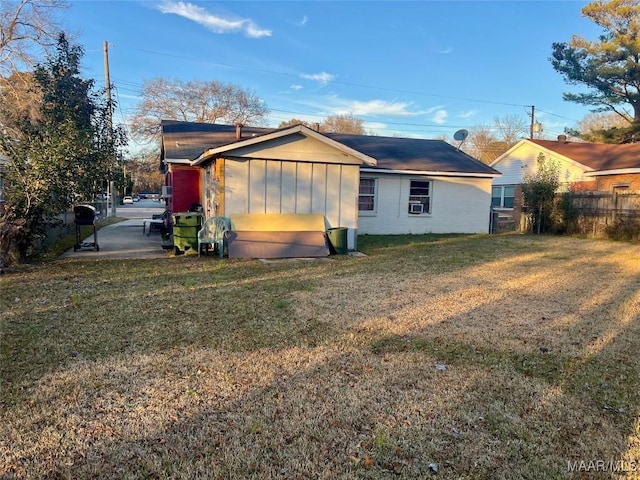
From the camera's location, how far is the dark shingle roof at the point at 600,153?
1892 centimetres

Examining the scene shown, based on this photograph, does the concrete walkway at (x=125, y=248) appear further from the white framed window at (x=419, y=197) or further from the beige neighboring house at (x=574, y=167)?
the beige neighboring house at (x=574, y=167)

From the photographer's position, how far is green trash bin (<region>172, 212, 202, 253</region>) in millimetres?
9781

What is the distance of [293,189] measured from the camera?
10.3m

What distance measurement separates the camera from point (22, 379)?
3.34 m

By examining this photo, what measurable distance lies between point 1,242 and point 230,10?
1143cm

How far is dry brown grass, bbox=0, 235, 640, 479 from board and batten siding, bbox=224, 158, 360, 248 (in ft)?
11.3

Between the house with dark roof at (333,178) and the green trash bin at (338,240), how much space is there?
40 centimetres

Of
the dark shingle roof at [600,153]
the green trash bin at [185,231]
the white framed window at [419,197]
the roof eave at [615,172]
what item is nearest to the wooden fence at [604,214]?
the roof eave at [615,172]

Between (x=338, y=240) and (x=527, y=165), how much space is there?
59.9ft

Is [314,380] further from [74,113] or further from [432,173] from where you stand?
[432,173]

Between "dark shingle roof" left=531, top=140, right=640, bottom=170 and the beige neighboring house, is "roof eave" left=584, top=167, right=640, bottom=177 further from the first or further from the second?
"dark shingle roof" left=531, top=140, right=640, bottom=170

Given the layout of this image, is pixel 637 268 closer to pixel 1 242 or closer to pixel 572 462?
pixel 572 462

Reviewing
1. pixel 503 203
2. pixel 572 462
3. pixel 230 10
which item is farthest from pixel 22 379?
pixel 503 203

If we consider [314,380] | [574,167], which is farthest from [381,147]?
[314,380]
